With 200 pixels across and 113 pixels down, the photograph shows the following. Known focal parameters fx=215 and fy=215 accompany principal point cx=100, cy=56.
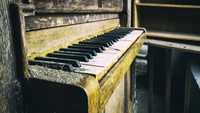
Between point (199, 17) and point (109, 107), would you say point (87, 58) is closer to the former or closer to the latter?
point (109, 107)

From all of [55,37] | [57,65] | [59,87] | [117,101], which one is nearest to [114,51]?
[55,37]

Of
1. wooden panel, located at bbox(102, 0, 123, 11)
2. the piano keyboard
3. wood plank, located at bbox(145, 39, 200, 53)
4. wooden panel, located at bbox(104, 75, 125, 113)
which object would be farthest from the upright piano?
wood plank, located at bbox(145, 39, 200, 53)

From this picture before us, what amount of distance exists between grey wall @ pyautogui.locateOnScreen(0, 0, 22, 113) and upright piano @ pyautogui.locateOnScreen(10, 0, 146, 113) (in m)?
0.02

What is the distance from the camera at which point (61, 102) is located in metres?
0.70

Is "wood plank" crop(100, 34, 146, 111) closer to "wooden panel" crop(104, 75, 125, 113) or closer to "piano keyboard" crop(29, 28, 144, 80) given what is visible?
"piano keyboard" crop(29, 28, 144, 80)

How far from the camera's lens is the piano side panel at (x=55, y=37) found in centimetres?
102

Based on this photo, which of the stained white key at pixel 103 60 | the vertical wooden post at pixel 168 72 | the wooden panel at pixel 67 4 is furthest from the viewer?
the vertical wooden post at pixel 168 72

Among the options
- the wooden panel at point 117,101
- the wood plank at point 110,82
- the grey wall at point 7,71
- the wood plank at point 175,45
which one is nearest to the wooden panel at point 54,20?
the grey wall at point 7,71

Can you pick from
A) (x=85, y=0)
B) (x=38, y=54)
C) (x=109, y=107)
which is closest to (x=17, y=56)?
(x=38, y=54)

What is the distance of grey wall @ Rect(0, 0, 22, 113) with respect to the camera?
0.69 meters

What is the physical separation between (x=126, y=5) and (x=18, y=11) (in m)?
2.20

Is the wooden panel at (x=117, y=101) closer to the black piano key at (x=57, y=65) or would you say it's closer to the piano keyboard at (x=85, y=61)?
the piano keyboard at (x=85, y=61)

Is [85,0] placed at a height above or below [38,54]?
above

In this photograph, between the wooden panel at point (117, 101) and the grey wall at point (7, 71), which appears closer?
the grey wall at point (7, 71)
